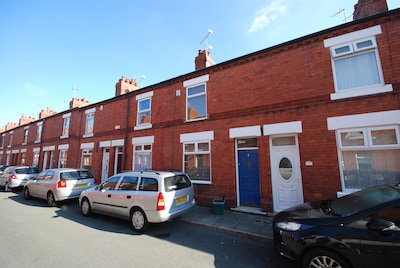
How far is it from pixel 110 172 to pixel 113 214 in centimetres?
596

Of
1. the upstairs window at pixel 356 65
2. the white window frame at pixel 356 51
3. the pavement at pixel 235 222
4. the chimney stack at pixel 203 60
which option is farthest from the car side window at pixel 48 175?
the upstairs window at pixel 356 65

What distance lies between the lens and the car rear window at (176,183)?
17.6 ft

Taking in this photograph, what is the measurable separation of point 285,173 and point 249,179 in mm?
1293

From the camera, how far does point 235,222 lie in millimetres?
5586

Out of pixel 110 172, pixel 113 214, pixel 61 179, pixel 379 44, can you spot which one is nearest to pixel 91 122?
pixel 110 172

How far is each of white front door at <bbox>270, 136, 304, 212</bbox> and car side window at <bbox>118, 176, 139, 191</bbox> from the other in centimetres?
462

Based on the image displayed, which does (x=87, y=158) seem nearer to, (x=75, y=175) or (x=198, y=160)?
(x=75, y=175)

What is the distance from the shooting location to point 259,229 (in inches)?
197

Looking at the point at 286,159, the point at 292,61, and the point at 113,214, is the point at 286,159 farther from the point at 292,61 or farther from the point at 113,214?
the point at 113,214

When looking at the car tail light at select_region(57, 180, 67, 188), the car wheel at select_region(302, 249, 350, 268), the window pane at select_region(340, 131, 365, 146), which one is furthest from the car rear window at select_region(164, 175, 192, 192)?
the car tail light at select_region(57, 180, 67, 188)

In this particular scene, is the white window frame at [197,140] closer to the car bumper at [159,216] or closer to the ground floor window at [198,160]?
the ground floor window at [198,160]

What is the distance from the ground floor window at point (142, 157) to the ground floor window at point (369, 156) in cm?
832

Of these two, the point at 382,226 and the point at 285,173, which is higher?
the point at 285,173

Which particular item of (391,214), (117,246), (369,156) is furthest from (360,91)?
(117,246)
